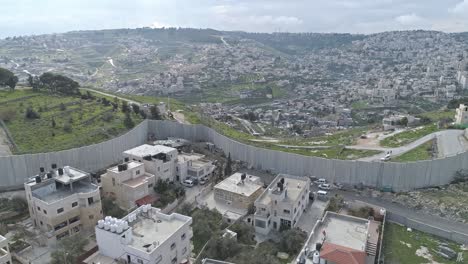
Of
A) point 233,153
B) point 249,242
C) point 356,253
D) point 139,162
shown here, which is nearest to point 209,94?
point 233,153

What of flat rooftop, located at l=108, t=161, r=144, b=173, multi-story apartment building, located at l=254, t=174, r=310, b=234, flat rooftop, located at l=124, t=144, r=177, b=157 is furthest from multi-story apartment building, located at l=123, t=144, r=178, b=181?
multi-story apartment building, located at l=254, t=174, r=310, b=234

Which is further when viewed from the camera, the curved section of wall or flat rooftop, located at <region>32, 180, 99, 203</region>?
the curved section of wall

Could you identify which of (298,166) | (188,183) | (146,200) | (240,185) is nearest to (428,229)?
(298,166)

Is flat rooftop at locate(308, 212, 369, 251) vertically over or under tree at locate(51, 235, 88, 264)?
over

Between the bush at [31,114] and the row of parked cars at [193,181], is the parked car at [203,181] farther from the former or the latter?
the bush at [31,114]

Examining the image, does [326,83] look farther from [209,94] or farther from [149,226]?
[149,226]

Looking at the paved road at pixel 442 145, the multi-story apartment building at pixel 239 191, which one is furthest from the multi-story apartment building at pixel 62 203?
the paved road at pixel 442 145

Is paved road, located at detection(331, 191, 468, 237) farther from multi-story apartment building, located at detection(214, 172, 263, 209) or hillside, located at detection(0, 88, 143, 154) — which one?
hillside, located at detection(0, 88, 143, 154)

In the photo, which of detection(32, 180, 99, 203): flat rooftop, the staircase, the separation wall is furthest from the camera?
the separation wall
